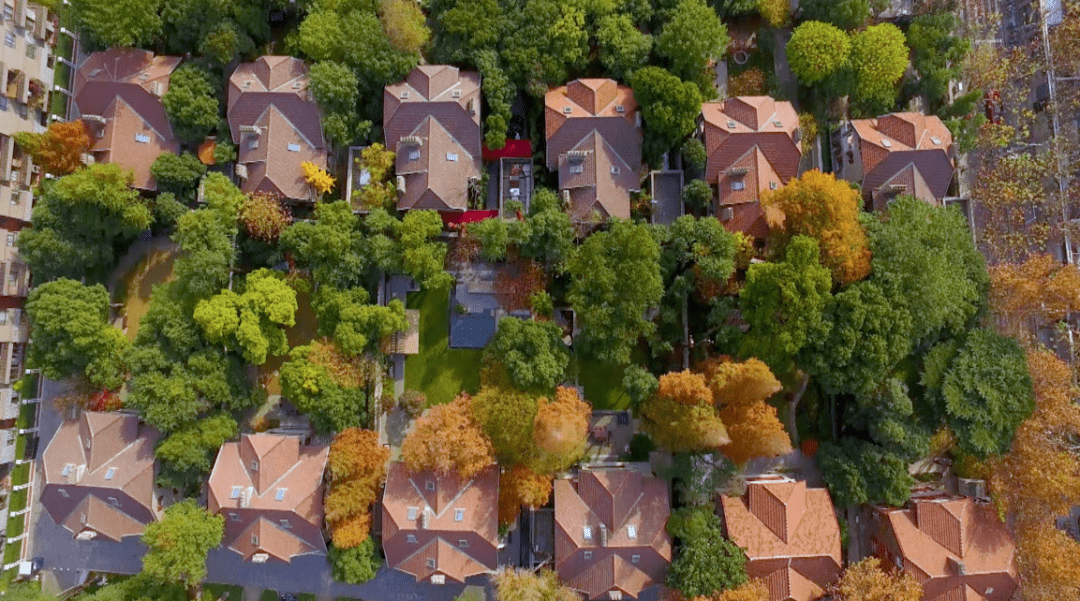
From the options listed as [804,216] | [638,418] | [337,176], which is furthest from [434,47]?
[638,418]

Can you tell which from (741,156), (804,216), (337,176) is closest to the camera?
(804,216)

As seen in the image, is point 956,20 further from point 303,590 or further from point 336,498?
point 303,590

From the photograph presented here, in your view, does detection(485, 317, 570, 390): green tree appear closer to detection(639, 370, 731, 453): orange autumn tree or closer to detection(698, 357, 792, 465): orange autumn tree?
detection(639, 370, 731, 453): orange autumn tree

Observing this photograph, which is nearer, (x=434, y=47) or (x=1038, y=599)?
(x=1038, y=599)

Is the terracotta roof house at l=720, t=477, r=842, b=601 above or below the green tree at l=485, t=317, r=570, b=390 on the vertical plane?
below

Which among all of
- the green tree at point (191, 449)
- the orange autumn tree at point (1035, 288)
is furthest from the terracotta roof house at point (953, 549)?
the green tree at point (191, 449)

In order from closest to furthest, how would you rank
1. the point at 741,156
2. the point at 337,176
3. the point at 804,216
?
the point at 804,216, the point at 741,156, the point at 337,176

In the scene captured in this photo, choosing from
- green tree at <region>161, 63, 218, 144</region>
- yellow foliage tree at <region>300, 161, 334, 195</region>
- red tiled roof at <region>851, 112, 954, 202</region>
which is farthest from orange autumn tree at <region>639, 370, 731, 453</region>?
green tree at <region>161, 63, 218, 144</region>
